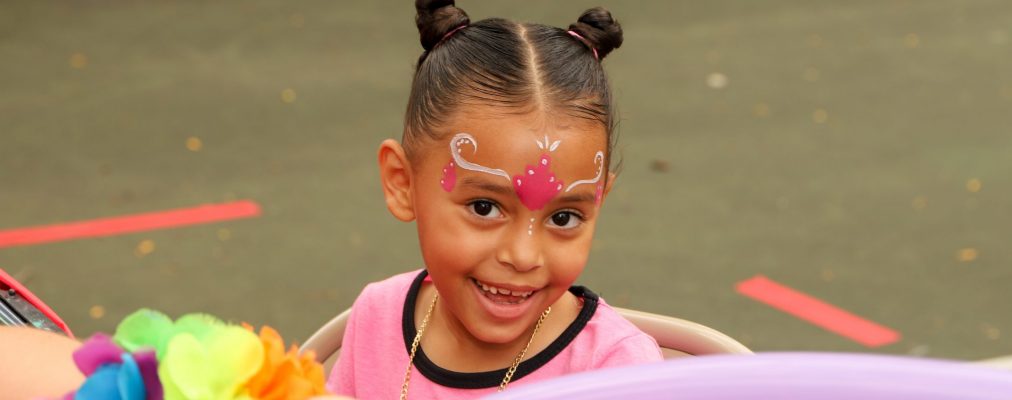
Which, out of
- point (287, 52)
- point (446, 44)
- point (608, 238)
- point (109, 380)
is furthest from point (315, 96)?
point (109, 380)

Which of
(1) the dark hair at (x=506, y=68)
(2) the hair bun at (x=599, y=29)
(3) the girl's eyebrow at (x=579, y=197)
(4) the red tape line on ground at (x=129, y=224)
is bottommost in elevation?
(4) the red tape line on ground at (x=129, y=224)

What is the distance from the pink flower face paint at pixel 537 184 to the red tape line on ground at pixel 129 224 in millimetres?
2618

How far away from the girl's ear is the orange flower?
0.79 metres

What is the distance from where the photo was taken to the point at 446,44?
63.4 inches

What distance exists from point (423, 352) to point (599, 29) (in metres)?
0.54

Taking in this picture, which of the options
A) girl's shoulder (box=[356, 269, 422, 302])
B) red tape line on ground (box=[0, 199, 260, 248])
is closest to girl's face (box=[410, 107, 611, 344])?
girl's shoulder (box=[356, 269, 422, 302])

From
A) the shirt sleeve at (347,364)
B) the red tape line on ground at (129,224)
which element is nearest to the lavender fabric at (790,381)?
the shirt sleeve at (347,364)

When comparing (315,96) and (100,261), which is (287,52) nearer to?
(315,96)

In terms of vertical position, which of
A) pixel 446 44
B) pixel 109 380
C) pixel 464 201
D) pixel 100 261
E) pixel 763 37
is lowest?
pixel 100 261

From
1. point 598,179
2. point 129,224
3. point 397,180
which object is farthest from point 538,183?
point 129,224

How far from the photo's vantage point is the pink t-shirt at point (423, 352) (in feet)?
5.23

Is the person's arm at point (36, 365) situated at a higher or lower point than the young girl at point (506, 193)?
lower

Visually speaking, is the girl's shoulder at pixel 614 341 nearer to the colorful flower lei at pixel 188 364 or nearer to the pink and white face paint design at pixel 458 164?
the pink and white face paint design at pixel 458 164

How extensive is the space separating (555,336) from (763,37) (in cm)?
400
